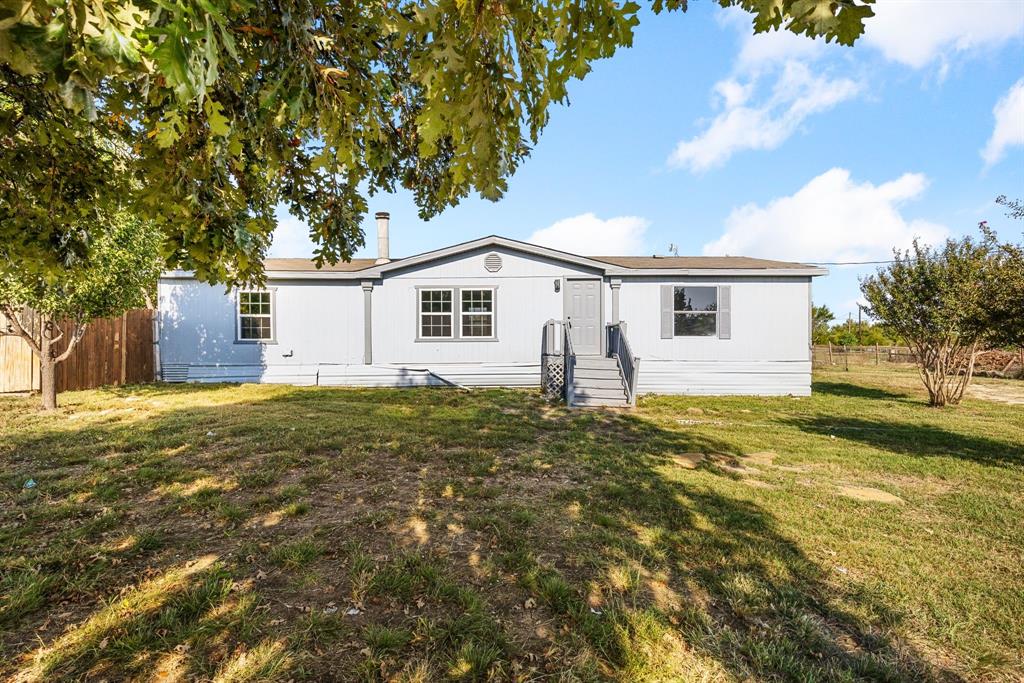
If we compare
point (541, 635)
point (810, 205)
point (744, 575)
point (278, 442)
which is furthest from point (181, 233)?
point (810, 205)

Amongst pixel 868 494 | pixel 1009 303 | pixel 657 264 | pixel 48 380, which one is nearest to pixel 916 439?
pixel 1009 303

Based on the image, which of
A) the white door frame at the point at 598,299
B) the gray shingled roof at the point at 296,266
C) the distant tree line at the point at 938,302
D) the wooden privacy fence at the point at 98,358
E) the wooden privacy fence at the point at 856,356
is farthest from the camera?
the wooden privacy fence at the point at 856,356

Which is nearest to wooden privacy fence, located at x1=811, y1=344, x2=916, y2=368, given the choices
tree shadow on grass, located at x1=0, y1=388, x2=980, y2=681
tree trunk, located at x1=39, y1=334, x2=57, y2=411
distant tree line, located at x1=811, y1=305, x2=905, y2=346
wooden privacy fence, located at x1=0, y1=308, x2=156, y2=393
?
distant tree line, located at x1=811, y1=305, x2=905, y2=346

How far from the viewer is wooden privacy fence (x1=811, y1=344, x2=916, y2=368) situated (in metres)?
20.4

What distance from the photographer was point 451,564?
2.82m

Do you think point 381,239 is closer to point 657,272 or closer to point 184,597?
point 657,272

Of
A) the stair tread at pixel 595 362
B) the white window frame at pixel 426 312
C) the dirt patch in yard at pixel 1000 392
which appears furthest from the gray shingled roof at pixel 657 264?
the dirt patch in yard at pixel 1000 392

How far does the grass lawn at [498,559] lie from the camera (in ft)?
6.78

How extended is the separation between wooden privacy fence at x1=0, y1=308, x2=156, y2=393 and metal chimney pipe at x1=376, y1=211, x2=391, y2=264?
20.5ft

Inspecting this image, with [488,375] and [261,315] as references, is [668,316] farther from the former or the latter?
[261,315]

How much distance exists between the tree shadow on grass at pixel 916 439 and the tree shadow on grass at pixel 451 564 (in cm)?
382

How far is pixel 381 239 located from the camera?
1309 cm

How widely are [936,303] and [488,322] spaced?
1042 cm

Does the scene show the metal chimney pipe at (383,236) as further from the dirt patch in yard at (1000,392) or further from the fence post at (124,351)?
the dirt patch in yard at (1000,392)
